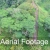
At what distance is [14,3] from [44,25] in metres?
0.56

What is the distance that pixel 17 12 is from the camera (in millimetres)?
2543

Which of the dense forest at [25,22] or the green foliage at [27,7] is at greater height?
the green foliage at [27,7]

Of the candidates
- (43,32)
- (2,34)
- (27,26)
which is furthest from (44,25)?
(2,34)

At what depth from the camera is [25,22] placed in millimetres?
2480

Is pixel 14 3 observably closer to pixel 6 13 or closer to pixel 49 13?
pixel 6 13

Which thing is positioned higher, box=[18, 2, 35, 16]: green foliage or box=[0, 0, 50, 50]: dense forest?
box=[18, 2, 35, 16]: green foliage

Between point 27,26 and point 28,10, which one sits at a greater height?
point 28,10

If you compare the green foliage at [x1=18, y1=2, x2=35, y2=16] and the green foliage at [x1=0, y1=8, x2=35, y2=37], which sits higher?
the green foliage at [x1=18, y1=2, x2=35, y2=16]

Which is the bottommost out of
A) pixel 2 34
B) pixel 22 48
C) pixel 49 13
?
pixel 22 48

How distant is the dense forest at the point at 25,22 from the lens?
2.50 meters

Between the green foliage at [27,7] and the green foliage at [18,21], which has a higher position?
the green foliage at [27,7]

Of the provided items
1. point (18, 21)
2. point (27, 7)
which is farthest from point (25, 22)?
point (27, 7)

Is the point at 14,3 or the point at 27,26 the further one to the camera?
the point at 14,3

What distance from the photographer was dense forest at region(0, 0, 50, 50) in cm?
250
